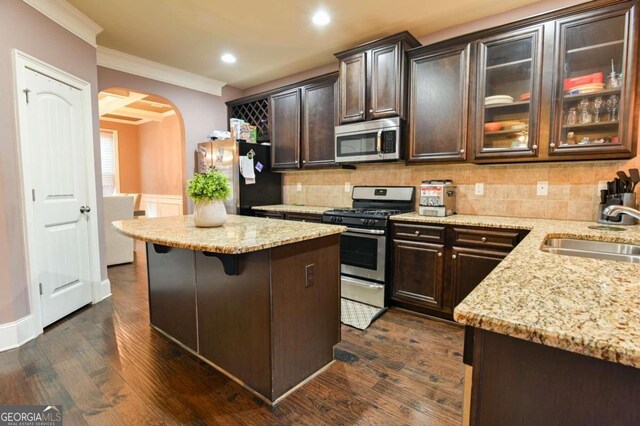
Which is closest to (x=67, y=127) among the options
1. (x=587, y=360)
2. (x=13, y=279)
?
(x=13, y=279)

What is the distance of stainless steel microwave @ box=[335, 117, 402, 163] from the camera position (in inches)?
118

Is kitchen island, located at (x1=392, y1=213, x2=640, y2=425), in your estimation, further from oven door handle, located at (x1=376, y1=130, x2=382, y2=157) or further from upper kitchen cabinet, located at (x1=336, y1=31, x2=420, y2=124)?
upper kitchen cabinet, located at (x1=336, y1=31, x2=420, y2=124)

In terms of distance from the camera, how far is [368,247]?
3008 millimetres

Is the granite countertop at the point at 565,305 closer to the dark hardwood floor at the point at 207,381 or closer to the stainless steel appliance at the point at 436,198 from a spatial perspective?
the dark hardwood floor at the point at 207,381

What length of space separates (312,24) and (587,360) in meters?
3.18

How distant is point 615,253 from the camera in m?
1.74

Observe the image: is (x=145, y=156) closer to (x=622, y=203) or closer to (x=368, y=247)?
(x=368, y=247)

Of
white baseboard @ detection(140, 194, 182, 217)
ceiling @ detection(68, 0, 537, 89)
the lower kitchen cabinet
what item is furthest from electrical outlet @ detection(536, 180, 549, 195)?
white baseboard @ detection(140, 194, 182, 217)

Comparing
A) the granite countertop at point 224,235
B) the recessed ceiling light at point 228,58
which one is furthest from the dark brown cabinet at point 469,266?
the recessed ceiling light at point 228,58

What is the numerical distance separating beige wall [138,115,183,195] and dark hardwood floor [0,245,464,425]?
4.90 metres

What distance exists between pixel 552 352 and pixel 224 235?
1501 mm

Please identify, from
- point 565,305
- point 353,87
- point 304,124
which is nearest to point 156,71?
point 304,124

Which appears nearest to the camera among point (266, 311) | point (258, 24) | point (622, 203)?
point (266, 311)

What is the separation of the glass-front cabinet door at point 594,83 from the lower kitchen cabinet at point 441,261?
81 cm
